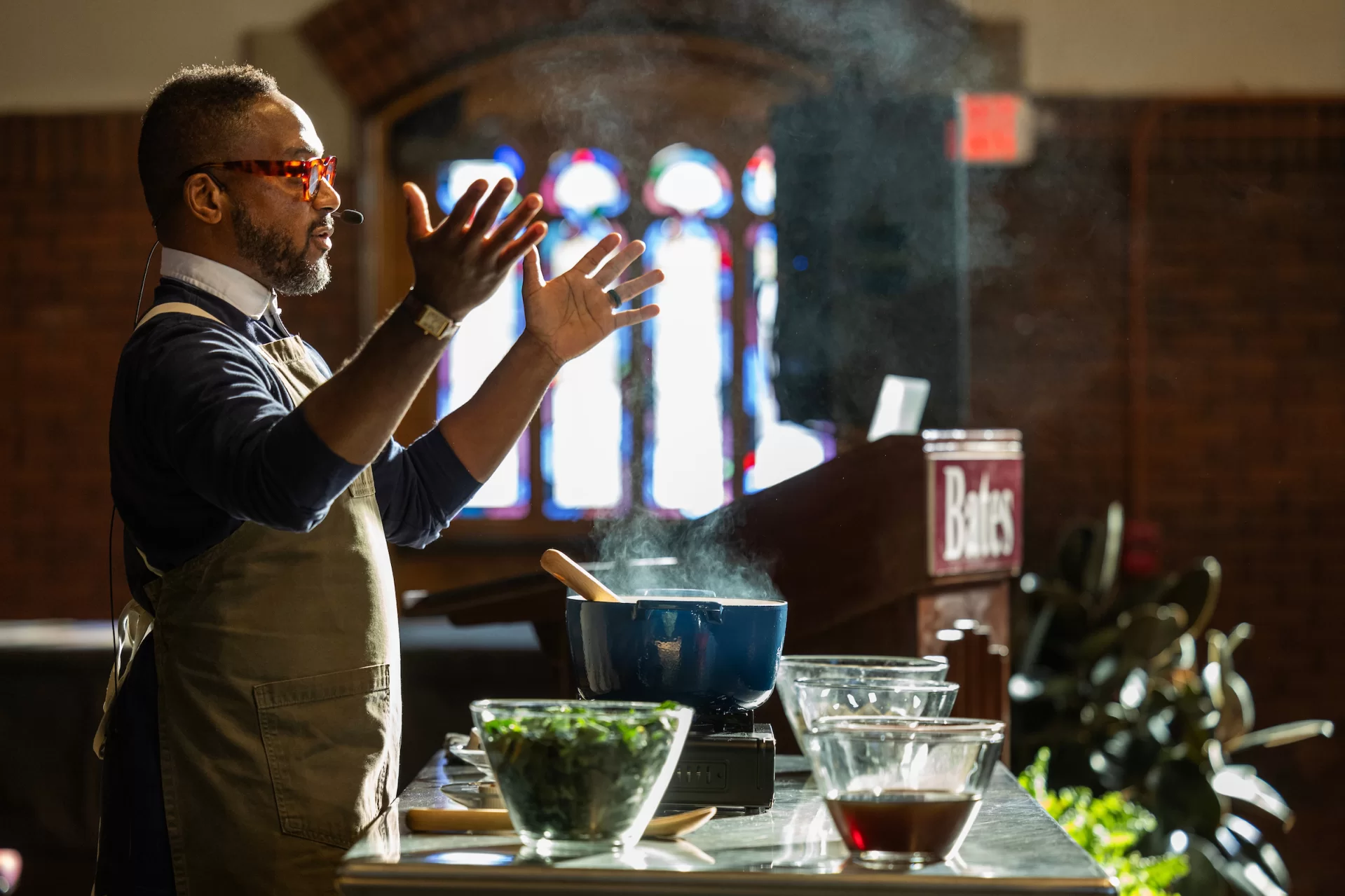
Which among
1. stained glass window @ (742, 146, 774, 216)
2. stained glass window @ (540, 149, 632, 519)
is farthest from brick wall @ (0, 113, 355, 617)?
stained glass window @ (742, 146, 774, 216)

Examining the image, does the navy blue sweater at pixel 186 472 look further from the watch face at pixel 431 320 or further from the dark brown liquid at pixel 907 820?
the dark brown liquid at pixel 907 820

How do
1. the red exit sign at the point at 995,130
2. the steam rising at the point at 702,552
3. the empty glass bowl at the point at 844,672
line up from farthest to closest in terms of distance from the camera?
1. the red exit sign at the point at 995,130
2. the steam rising at the point at 702,552
3. the empty glass bowl at the point at 844,672

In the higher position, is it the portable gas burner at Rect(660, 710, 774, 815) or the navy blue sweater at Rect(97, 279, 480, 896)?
the navy blue sweater at Rect(97, 279, 480, 896)

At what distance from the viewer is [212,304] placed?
1.66 metres

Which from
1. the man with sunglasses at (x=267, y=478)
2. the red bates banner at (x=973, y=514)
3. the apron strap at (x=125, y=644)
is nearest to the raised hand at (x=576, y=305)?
the man with sunglasses at (x=267, y=478)

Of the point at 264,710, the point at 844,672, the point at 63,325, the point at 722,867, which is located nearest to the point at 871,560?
the point at 844,672

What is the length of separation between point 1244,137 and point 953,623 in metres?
3.61

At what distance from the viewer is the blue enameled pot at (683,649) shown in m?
1.38

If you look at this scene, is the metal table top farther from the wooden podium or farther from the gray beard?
the wooden podium

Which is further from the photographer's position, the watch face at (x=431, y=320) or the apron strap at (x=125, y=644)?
the apron strap at (x=125, y=644)

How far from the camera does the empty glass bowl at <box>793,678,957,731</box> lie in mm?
1421

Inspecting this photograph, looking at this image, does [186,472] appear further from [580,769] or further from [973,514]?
[973,514]

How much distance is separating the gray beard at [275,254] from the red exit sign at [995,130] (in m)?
3.83

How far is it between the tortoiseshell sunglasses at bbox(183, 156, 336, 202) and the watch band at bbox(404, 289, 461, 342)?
392mm
